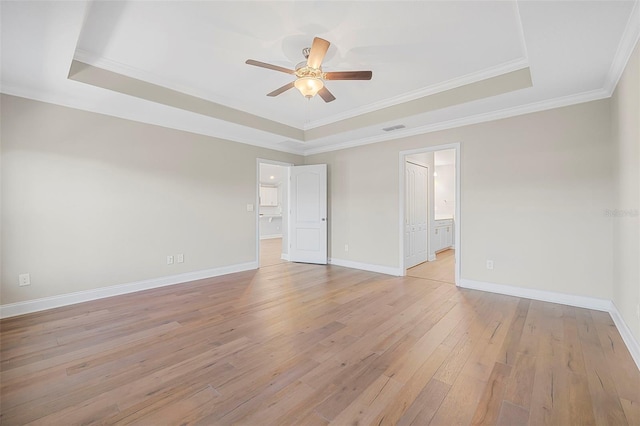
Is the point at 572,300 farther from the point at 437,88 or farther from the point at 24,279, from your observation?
the point at 24,279

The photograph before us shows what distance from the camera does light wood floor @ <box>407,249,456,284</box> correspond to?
4.61 metres

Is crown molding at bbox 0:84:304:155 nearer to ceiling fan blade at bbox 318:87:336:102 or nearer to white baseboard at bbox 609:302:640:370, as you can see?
ceiling fan blade at bbox 318:87:336:102

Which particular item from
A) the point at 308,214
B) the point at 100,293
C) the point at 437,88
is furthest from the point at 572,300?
the point at 100,293

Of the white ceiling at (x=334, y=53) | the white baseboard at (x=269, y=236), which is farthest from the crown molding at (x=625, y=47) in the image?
the white baseboard at (x=269, y=236)

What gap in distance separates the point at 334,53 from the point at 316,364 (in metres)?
2.92

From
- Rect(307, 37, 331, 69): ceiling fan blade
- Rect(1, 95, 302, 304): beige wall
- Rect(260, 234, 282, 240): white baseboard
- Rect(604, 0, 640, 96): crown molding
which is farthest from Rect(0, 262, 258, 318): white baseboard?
Rect(260, 234, 282, 240): white baseboard

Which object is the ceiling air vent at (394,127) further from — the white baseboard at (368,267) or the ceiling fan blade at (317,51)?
the white baseboard at (368,267)

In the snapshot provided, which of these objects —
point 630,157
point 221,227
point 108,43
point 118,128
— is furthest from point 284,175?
point 630,157

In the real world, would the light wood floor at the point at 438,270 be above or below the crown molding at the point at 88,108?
below

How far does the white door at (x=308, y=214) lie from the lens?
5.76 meters

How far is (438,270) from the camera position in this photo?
17.0 feet

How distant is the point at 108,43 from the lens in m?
2.59

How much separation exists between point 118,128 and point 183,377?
3476 millimetres

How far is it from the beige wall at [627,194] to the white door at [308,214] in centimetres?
421
